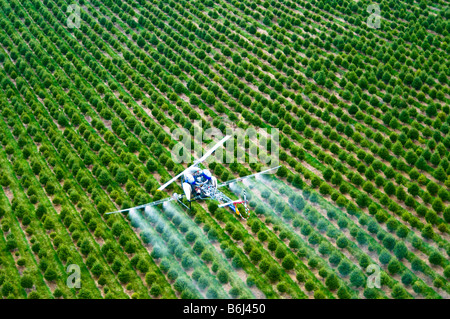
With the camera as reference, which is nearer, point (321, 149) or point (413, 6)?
point (321, 149)

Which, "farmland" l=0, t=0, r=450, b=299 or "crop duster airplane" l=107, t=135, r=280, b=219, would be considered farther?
"crop duster airplane" l=107, t=135, r=280, b=219

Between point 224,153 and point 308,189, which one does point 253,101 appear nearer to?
point 224,153

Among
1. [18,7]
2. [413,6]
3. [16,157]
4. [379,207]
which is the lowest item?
[16,157]

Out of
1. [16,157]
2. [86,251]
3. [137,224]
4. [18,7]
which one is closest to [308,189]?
[137,224]

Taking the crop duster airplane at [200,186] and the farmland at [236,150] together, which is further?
the crop duster airplane at [200,186]

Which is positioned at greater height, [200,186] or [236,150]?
[236,150]

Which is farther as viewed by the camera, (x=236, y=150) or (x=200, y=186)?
(x=236, y=150)

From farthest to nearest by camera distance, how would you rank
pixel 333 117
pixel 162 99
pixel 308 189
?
pixel 162 99 → pixel 333 117 → pixel 308 189

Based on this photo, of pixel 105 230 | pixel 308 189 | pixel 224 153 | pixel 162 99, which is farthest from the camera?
pixel 162 99
